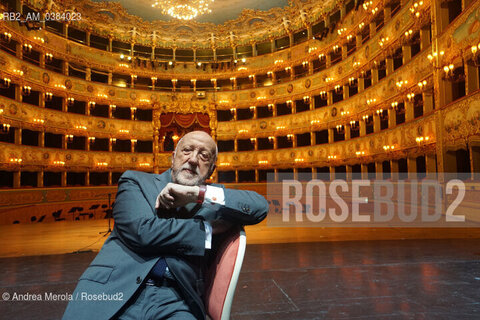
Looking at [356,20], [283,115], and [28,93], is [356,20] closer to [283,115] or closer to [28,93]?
[283,115]

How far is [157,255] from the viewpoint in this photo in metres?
1.96

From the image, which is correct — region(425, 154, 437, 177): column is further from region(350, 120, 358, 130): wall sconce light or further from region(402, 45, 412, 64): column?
region(350, 120, 358, 130): wall sconce light

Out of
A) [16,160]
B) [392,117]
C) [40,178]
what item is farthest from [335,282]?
[40,178]

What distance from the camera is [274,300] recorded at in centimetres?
358

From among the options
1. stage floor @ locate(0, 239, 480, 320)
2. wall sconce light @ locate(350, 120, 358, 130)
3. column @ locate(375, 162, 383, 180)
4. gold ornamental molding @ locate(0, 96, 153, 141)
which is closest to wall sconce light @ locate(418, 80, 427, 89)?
column @ locate(375, 162, 383, 180)

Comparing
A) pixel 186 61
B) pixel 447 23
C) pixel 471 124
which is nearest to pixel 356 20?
pixel 447 23

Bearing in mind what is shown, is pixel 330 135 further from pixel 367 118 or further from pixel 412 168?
pixel 412 168

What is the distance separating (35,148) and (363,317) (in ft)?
78.7

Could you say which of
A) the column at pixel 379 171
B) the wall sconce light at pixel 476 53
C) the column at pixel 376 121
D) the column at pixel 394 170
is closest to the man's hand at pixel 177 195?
the wall sconce light at pixel 476 53

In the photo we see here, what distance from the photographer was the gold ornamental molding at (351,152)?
588 inches

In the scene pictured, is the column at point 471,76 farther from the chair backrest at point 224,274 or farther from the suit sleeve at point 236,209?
the chair backrest at point 224,274

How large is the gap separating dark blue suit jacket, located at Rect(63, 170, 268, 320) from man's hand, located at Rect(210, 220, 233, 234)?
0.04m

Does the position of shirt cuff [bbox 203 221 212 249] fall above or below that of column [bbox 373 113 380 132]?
below

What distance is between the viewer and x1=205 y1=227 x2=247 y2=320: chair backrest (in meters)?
1.77
